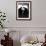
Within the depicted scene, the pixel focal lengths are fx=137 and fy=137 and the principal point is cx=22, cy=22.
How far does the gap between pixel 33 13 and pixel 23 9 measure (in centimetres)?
27

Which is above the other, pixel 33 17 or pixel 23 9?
pixel 23 9

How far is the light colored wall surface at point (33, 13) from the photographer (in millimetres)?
3398

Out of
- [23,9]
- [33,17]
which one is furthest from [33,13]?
[23,9]

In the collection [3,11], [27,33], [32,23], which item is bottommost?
[27,33]

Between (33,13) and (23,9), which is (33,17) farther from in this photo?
(23,9)

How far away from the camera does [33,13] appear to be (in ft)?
11.2

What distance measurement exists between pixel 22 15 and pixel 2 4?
57 centimetres

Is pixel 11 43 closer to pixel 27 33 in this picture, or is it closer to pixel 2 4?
pixel 27 33

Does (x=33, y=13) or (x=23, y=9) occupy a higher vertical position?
(x=23, y=9)

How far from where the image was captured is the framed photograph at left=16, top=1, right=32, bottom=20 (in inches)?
133

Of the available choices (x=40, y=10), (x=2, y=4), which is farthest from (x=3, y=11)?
(x=40, y=10)

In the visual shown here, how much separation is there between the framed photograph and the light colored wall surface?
0.08 meters

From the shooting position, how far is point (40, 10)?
3412 mm

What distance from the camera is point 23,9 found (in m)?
3.41
